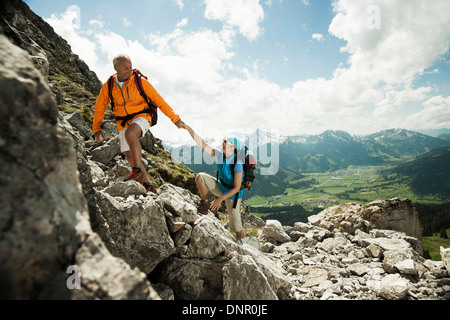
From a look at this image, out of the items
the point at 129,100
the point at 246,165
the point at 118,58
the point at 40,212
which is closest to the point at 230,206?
the point at 246,165

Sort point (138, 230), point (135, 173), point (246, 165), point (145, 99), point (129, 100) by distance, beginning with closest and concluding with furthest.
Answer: point (138, 230), point (129, 100), point (145, 99), point (135, 173), point (246, 165)

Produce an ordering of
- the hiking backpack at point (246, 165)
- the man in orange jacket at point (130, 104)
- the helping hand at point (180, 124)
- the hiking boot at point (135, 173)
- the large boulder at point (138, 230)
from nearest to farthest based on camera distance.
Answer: the large boulder at point (138, 230), the man in orange jacket at point (130, 104), the hiking boot at point (135, 173), the helping hand at point (180, 124), the hiking backpack at point (246, 165)

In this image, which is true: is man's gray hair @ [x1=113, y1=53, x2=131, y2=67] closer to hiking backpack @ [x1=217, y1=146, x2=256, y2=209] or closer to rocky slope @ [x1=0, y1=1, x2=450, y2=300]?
→ rocky slope @ [x1=0, y1=1, x2=450, y2=300]

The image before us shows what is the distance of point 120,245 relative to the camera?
19.8 feet

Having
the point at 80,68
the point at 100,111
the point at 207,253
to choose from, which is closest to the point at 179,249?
the point at 207,253

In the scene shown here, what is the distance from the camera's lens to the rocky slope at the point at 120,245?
2398mm

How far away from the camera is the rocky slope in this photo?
2398 millimetres

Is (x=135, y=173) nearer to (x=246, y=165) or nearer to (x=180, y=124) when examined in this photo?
(x=180, y=124)

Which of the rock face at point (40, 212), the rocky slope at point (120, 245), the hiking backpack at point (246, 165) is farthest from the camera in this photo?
the hiking backpack at point (246, 165)

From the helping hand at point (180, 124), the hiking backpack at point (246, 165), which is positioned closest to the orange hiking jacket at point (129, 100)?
the helping hand at point (180, 124)

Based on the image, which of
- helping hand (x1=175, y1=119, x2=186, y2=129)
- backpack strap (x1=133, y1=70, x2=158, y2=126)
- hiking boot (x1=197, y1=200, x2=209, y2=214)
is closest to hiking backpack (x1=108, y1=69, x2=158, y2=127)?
backpack strap (x1=133, y1=70, x2=158, y2=126)

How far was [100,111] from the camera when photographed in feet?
26.0

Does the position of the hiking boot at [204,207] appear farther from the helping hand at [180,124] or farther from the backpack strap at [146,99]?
the backpack strap at [146,99]
